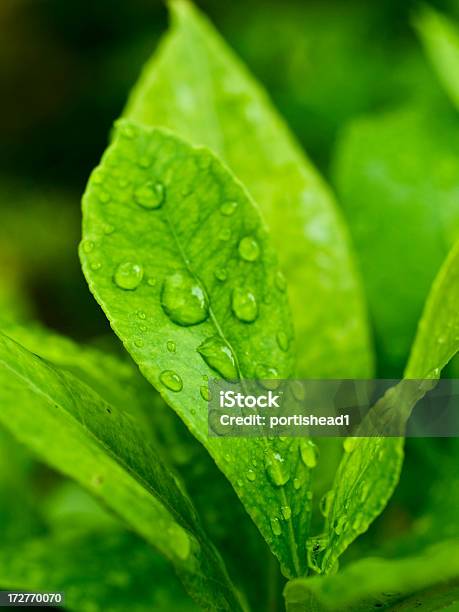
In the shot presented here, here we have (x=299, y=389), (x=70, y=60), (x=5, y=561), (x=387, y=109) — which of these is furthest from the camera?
(x=70, y=60)

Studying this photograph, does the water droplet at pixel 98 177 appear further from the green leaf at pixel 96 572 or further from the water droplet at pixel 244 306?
the green leaf at pixel 96 572

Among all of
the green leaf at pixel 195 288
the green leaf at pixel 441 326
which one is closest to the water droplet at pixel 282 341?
the green leaf at pixel 195 288

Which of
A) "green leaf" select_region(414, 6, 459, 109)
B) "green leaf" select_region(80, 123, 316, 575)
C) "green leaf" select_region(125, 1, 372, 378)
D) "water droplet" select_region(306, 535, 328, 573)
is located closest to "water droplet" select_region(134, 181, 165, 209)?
"green leaf" select_region(80, 123, 316, 575)

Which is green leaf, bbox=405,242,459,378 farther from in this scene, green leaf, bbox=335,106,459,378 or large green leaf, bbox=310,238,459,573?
green leaf, bbox=335,106,459,378

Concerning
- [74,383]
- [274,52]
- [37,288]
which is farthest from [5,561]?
[274,52]

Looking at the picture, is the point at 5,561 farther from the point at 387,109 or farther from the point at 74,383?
the point at 387,109

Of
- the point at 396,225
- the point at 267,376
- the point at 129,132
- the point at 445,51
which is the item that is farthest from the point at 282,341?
the point at 445,51

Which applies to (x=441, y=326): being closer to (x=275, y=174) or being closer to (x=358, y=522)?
(x=358, y=522)
